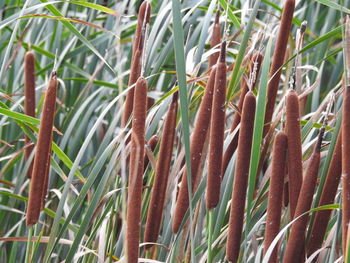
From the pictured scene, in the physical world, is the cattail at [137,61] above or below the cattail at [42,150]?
above

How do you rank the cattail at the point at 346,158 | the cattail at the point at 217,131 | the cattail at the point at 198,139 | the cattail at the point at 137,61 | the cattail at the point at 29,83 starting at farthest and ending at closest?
the cattail at the point at 29,83 < the cattail at the point at 137,61 < the cattail at the point at 198,139 < the cattail at the point at 217,131 < the cattail at the point at 346,158

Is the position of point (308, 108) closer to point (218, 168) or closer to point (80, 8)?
point (80, 8)

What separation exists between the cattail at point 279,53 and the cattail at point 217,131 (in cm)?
23

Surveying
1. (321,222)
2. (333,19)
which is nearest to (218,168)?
(321,222)

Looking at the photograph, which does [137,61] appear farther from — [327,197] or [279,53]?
[327,197]

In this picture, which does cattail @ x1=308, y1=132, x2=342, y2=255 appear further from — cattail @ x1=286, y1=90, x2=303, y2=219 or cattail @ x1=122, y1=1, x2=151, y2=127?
cattail @ x1=122, y1=1, x2=151, y2=127

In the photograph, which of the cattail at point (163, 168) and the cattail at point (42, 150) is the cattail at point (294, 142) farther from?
the cattail at point (42, 150)

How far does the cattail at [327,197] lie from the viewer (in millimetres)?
1344

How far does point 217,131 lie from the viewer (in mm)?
1305

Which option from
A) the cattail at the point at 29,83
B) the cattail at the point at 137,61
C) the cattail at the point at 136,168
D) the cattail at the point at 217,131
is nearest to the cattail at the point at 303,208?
the cattail at the point at 217,131

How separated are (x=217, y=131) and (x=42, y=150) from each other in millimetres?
382

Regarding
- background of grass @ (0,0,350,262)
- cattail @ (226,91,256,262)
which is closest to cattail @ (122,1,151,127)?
background of grass @ (0,0,350,262)

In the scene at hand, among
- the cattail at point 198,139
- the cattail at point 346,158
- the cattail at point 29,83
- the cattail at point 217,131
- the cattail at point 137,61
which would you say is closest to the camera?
the cattail at point 346,158

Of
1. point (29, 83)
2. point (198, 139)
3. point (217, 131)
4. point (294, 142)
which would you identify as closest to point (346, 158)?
point (294, 142)
